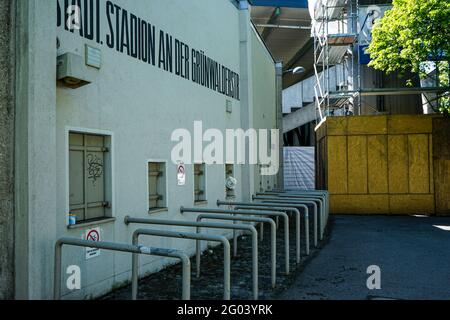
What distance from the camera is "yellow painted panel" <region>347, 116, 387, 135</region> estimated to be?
42.4 ft

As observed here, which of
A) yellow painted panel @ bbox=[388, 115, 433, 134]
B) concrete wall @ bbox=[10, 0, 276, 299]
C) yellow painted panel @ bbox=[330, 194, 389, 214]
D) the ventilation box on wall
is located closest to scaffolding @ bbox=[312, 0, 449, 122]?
yellow painted panel @ bbox=[388, 115, 433, 134]

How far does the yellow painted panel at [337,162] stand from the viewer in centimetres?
1316

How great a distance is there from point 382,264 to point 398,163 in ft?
22.9

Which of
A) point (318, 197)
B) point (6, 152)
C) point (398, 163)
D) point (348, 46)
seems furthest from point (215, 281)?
point (348, 46)

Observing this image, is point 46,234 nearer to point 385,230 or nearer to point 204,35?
point 204,35

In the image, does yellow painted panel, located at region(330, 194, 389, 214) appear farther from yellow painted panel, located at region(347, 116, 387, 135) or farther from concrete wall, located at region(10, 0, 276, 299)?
concrete wall, located at region(10, 0, 276, 299)

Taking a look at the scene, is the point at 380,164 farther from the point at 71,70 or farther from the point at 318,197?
the point at 71,70

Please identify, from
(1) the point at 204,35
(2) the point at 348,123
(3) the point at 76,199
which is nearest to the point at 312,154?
(2) the point at 348,123

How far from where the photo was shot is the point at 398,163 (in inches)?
506

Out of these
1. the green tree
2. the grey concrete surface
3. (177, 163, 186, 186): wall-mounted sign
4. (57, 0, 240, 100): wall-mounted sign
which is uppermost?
Answer: the green tree

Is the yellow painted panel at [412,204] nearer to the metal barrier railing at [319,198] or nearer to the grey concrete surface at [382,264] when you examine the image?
the grey concrete surface at [382,264]

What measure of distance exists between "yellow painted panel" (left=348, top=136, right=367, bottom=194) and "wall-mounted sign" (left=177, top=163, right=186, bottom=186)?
7492mm

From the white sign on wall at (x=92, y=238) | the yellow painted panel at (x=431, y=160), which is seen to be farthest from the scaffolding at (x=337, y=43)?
the white sign on wall at (x=92, y=238)
